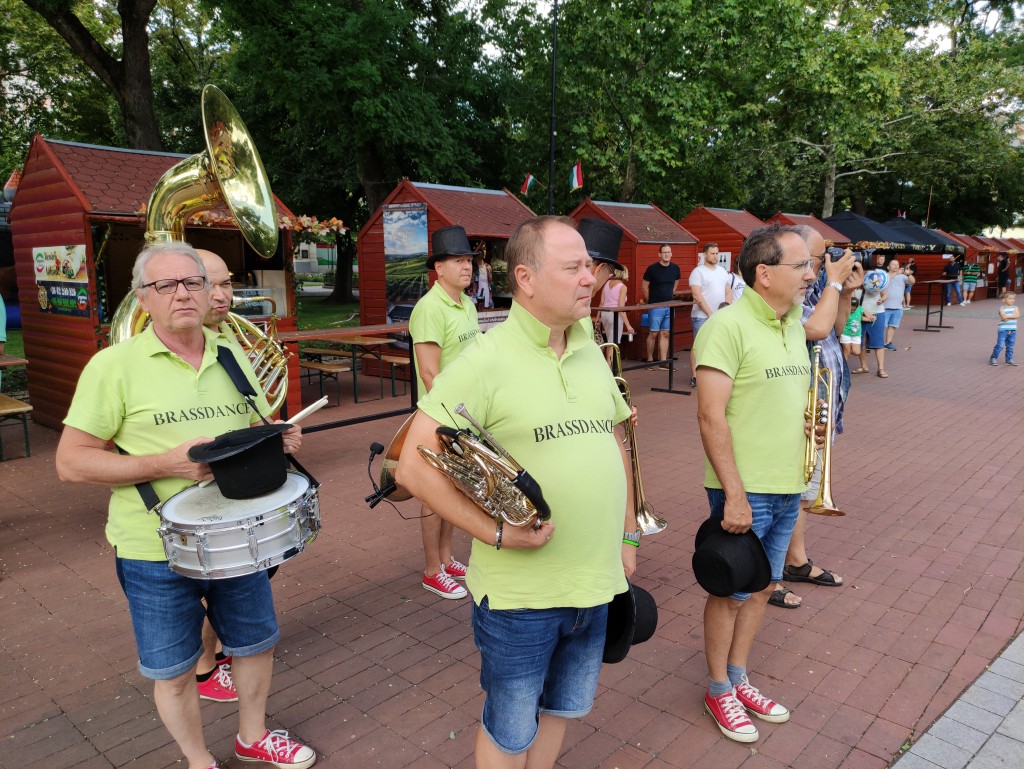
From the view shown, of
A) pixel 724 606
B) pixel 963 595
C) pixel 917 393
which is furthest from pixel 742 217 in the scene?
pixel 724 606

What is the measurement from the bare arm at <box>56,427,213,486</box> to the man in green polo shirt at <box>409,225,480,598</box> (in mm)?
1784

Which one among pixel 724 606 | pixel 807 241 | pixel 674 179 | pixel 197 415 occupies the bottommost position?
pixel 724 606

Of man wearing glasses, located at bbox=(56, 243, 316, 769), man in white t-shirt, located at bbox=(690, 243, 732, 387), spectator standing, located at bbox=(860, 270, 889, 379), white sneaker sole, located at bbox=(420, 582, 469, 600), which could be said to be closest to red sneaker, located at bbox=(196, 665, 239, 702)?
man wearing glasses, located at bbox=(56, 243, 316, 769)

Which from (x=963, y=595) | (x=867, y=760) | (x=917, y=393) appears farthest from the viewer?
(x=917, y=393)

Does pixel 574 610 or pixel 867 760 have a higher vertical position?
pixel 574 610

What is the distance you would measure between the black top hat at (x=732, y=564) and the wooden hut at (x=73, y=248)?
632 cm

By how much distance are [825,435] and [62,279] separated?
801 cm

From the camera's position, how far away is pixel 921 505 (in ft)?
19.1

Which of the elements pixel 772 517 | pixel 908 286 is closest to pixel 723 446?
pixel 772 517

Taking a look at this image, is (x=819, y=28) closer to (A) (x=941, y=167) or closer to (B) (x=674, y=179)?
(B) (x=674, y=179)

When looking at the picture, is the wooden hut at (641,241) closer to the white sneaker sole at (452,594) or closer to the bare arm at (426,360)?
the bare arm at (426,360)

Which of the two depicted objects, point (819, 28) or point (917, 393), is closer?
point (917, 393)

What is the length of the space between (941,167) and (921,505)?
28853mm

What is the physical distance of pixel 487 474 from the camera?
180 centimetres
